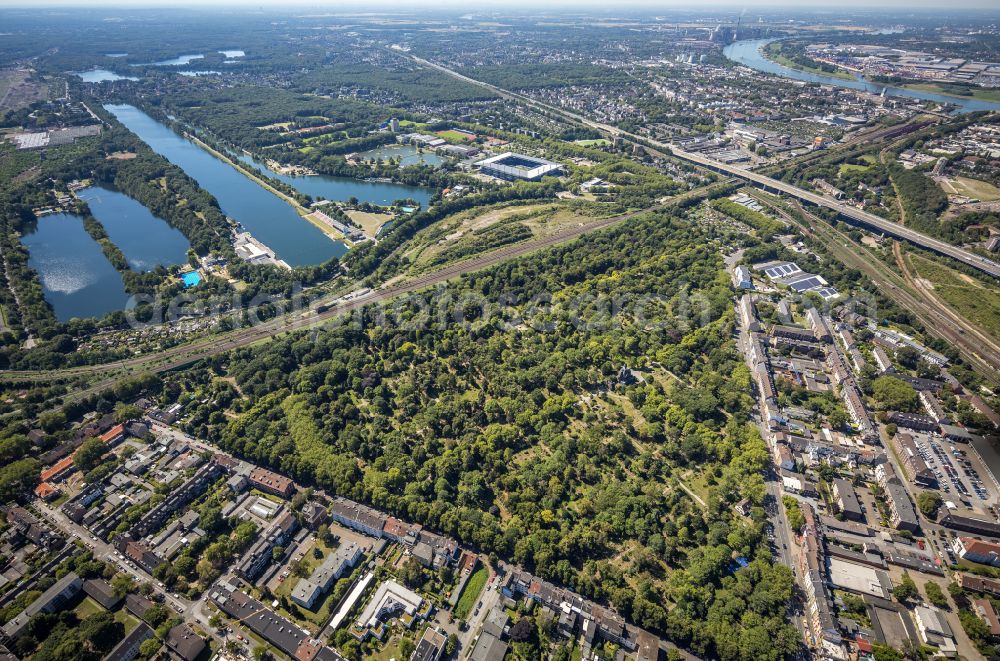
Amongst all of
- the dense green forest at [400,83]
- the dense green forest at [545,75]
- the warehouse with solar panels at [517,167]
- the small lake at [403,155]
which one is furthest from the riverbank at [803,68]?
the small lake at [403,155]

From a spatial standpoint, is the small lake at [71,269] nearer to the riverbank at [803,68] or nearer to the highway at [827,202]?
the highway at [827,202]

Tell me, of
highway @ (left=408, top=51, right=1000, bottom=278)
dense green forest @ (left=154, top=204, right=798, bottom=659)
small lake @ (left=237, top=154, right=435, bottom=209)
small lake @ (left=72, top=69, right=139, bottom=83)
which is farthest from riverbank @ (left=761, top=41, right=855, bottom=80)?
small lake @ (left=72, top=69, right=139, bottom=83)

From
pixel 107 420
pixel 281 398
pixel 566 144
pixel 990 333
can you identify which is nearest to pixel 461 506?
pixel 281 398

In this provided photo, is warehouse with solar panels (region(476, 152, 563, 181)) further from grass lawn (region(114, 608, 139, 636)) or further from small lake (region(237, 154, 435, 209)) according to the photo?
grass lawn (region(114, 608, 139, 636))

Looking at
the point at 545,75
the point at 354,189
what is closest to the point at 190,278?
the point at 354,189

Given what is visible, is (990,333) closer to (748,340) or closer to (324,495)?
(748,340)

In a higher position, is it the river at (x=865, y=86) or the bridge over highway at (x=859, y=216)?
the river at (x=865, y=86)
